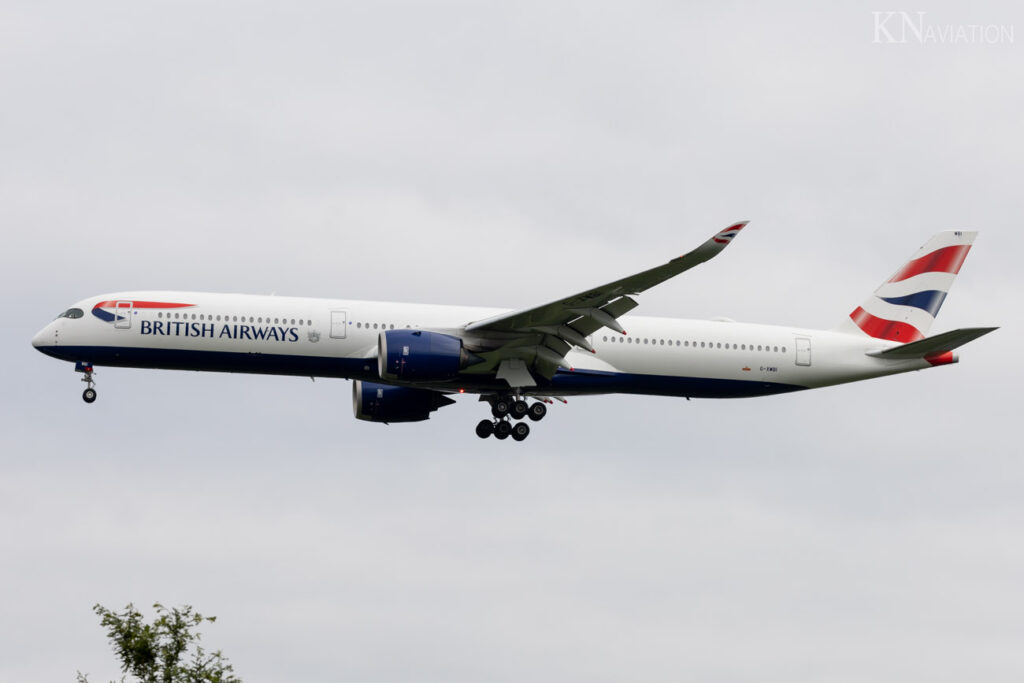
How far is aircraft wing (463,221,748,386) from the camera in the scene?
42438 millimetres

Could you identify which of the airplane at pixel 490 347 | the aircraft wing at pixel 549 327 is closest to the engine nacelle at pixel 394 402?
the airplane at pixel 490 347

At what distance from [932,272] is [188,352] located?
25.2 metres

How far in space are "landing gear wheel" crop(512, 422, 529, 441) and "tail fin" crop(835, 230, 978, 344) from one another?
11387 mm

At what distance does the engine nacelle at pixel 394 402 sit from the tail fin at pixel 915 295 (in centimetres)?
1368

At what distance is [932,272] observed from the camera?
5338cm

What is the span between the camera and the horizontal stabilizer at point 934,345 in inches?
1827

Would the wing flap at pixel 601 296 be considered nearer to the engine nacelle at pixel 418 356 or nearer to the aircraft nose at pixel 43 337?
the engine nacelle at pixel 418 356

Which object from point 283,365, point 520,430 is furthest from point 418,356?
point 520,430

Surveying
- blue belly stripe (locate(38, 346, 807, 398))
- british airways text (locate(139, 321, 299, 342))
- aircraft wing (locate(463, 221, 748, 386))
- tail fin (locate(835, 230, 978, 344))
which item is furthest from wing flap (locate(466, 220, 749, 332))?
tail fin (locate(835, 230, 978, 344))

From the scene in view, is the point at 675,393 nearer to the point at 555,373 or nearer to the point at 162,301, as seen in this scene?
the point at 555,373

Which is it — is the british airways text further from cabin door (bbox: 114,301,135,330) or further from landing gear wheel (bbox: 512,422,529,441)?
landing gear wheel (bbox: 512,422,529,441)

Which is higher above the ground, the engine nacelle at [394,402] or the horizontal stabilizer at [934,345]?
the horizontal stabilizer at [934,345]

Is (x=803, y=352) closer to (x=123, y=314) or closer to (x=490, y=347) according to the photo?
(x=490, y=347)

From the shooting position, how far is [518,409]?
47500mm
